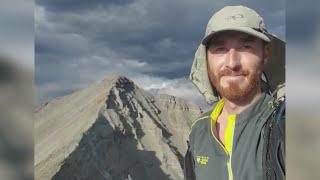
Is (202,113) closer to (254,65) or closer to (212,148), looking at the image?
(212,148)

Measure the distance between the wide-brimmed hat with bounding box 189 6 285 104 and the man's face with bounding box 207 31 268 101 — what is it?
0.09ft

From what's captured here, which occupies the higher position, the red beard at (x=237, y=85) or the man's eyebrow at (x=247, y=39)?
the man's eyebrow at (x=247, y=39)

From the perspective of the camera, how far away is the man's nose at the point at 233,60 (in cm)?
122

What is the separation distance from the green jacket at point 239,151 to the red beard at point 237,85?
5 centimetres

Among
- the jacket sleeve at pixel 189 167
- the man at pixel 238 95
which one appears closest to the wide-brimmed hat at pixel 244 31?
the man at pixel 238 95

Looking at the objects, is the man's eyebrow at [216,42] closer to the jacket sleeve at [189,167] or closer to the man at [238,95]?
the man at [238,95]

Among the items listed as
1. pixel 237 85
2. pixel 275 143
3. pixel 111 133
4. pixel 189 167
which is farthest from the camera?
pixel 111 133

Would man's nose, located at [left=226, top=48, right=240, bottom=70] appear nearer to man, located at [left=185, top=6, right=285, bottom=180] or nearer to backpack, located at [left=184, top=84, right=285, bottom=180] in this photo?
man, located at [left=185, top=6, right=285, bottom=180]

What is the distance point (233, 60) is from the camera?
1.22m

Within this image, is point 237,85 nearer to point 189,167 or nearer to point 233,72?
point 233,72

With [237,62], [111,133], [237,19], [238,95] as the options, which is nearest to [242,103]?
[238,95]

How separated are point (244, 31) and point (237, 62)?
10 cm

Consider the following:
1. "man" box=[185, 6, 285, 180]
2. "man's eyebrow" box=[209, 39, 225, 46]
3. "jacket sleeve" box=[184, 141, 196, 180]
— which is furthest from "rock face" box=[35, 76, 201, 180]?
"man's eyebrow" box=[209, 39, 225, 46]

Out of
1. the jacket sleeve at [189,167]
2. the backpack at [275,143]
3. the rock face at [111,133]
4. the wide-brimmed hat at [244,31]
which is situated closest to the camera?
the backpack at [275,143]
